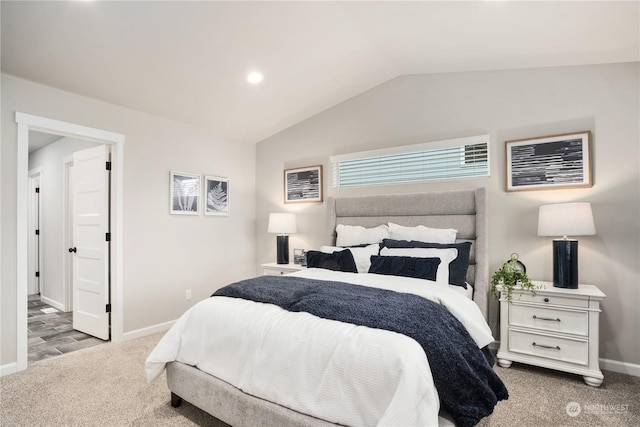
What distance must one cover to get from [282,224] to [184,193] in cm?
128

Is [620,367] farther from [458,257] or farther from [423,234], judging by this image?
[423,234]

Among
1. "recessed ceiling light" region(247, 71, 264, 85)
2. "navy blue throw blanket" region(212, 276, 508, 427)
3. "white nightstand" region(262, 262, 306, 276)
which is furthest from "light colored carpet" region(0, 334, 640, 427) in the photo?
"recessed ceiling light" region(247, 71, 264, 85)

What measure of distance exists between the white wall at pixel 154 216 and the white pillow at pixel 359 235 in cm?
175

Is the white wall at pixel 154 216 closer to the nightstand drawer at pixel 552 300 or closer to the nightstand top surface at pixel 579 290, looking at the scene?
the nightstand drawer at pixel 552 300

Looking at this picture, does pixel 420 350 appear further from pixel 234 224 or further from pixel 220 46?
pixel 234 224

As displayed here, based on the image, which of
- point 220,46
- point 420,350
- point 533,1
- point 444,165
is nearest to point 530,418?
point 420,350

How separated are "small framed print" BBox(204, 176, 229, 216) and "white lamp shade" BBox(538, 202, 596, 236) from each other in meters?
3.68

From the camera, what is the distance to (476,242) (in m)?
3.10

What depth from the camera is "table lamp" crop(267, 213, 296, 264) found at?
4.24m

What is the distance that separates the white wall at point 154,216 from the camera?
267 centimetres

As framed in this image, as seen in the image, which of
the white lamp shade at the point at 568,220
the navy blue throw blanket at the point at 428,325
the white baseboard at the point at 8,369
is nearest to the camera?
the navy blue throw blanket at the point at 428,325

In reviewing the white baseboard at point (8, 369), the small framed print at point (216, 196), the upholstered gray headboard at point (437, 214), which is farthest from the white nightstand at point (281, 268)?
the white baseboard at point (8, 369)

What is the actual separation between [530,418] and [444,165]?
7.66 ft

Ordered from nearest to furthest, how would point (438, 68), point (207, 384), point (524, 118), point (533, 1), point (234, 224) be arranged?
1. point (207, 384)
2. point (533, 1)
3. point (524, 118)
4. point (438, 68)
5. point (234, 224)
